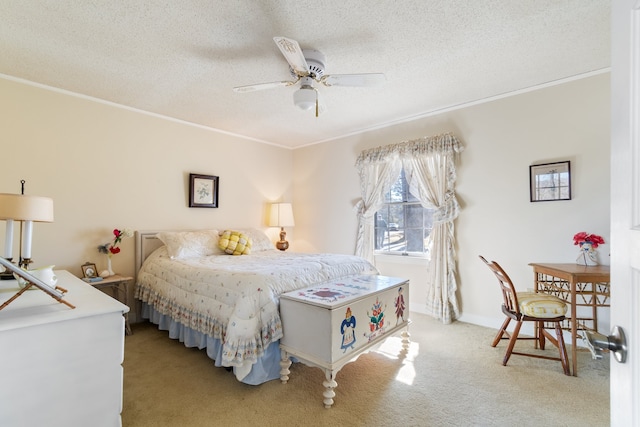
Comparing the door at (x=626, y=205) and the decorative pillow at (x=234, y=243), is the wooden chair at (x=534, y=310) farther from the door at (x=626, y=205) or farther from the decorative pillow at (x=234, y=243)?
the decorative pillow at (x=234, y=243)

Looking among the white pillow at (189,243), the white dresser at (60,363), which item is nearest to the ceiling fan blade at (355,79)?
the white dresser at (60,363)

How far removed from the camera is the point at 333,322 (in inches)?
76.7

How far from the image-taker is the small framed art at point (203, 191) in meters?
3.95

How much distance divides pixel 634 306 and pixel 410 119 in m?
3.59

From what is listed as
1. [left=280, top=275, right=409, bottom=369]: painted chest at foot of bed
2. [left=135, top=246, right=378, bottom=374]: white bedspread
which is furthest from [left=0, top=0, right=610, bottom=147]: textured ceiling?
[left=280, top=275, right=409, bottom=369]: painted chest at foot of bed

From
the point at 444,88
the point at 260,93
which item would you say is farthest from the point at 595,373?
the point at 260,93

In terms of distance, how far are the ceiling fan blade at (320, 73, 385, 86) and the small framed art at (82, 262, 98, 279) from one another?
9.58 ft

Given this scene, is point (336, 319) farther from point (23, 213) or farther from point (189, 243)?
point (189, 243)

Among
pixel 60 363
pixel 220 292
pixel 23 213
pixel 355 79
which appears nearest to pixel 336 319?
pixel 220 292

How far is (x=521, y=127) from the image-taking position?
10.1ft

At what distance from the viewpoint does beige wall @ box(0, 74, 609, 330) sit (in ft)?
9.05

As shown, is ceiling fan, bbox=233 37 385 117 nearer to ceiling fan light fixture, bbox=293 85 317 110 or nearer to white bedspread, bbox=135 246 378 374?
ceiling fan light fixture, bbox=293 85 317 110

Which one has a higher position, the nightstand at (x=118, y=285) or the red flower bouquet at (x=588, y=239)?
the red flower bouquet at (x=588, y=239)

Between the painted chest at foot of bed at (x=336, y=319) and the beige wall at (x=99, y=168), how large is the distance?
93.5 inches
